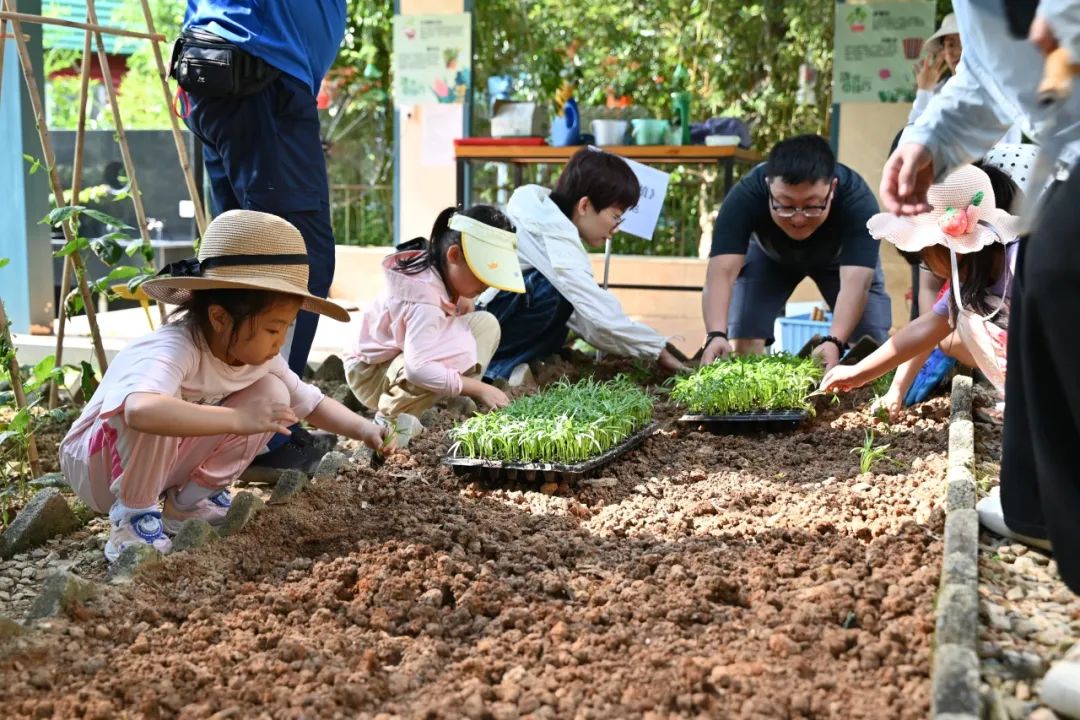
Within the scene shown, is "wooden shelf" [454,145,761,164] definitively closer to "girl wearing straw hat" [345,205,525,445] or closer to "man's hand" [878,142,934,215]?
"girl wearing straw hat" [345,205,525,445]

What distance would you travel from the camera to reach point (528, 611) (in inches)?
82.4

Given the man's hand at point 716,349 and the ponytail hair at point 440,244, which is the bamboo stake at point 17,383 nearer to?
the ponytail hair at point 440,244

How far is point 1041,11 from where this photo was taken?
1740 mm

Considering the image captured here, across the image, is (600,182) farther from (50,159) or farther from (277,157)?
(50,159)

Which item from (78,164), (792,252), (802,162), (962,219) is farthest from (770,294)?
(78,164)

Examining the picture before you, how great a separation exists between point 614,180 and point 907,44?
3.61 m

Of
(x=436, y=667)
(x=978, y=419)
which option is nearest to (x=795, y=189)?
(x=978, y=419)

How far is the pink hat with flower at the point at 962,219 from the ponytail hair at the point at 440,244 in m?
1.55

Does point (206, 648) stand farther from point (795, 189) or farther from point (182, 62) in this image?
point (795, 189)

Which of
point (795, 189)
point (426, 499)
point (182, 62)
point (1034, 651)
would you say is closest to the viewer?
point (1034, 651)

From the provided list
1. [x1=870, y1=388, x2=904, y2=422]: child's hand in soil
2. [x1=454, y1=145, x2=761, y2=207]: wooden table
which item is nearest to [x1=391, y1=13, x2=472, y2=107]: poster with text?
[x1=454, y1=145, x2=761, y2=207]: wooden table

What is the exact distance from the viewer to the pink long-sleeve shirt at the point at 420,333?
145 inches

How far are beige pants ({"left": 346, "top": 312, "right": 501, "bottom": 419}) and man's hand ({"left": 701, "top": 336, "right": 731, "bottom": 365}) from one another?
83cm

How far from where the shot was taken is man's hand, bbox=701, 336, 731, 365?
4.35 metres
